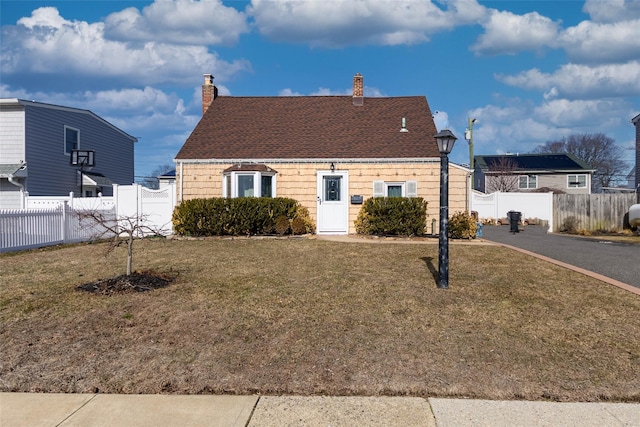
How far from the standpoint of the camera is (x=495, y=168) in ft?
136

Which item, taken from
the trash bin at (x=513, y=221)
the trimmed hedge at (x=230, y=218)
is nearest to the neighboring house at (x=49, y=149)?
the trimmed hedge at (x=230, y=218)

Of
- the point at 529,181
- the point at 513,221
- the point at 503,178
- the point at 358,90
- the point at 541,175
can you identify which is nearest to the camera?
the point at 513,221

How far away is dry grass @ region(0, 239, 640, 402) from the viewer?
4266 millimetres

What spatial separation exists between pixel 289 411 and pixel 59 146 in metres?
22.8

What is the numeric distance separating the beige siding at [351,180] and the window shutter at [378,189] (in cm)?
12

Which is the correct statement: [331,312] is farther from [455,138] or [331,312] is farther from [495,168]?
[495,168]

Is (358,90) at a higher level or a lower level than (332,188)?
higher

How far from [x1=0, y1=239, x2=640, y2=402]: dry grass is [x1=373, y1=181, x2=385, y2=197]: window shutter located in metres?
7.98

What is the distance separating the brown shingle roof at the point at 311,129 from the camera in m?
17.3

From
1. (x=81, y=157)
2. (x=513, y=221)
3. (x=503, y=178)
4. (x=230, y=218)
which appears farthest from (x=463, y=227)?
(x=503, y=178)

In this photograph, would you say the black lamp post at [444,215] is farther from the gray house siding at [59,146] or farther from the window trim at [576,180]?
the window trim at [576,180]

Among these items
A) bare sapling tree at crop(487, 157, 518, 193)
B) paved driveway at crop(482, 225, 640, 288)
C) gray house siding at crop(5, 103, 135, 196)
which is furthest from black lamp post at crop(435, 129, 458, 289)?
bare sapling tree at crop(487, 157, 518, 193)

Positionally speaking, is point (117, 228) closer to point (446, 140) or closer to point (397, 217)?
point (397, 217)

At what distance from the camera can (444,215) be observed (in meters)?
7.61
